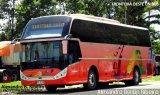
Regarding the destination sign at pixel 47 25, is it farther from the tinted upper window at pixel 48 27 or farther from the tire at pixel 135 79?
the tire at pixel 135 79

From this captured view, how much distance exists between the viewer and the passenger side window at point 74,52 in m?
22.4

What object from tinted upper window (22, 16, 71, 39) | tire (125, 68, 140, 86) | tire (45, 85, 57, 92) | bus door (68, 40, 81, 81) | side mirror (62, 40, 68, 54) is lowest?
tire (125, 68, 140, 86)

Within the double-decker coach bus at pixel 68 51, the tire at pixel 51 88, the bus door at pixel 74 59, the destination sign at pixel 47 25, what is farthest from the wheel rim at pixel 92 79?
the destination sign at pixel 47 25

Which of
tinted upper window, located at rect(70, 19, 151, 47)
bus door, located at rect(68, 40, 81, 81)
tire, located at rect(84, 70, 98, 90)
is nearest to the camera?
bus door, located at rect(68, 40, 81, 81)

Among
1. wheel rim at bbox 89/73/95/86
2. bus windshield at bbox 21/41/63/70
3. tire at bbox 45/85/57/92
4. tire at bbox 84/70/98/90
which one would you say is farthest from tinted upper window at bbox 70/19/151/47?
tire at bbox 45/85/57/92

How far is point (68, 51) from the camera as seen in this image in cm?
2217

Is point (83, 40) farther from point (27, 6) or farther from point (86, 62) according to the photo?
point (27, 6)

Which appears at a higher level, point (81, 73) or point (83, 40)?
point (83, 40)

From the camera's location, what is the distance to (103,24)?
2642 centimetres

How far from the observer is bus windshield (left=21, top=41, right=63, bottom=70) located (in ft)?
72.3

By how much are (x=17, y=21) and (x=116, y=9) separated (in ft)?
44.6

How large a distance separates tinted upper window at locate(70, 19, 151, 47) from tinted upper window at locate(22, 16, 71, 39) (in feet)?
1.51

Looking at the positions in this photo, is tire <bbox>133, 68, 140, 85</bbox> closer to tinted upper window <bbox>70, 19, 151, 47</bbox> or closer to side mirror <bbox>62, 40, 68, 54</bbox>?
tinted upper window <bbox>70, 19, 151, 47</bbox>

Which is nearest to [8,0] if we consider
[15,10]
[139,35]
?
[15,10]
